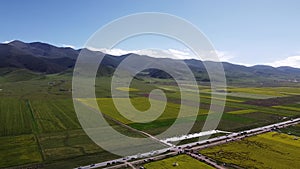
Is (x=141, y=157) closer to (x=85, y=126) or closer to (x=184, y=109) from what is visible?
(x=85, y=126)

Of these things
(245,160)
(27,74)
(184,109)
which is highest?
(27,74)

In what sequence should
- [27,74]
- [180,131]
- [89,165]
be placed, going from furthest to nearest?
Result: [27,74] → [180,131] → [89,165]

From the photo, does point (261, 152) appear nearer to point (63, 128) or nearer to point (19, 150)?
point (19, 150)

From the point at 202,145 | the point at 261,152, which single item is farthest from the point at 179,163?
the point at 261,152

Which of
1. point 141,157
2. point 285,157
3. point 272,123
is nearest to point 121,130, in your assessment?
point 141,157

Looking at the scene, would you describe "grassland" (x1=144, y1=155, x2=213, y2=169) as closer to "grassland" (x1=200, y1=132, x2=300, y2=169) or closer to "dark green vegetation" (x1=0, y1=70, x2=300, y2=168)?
"grassland" (x1=200, y1=132, x2=300, y2=169)

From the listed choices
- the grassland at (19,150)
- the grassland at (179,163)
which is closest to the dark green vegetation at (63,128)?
the grassland at (19,150)
